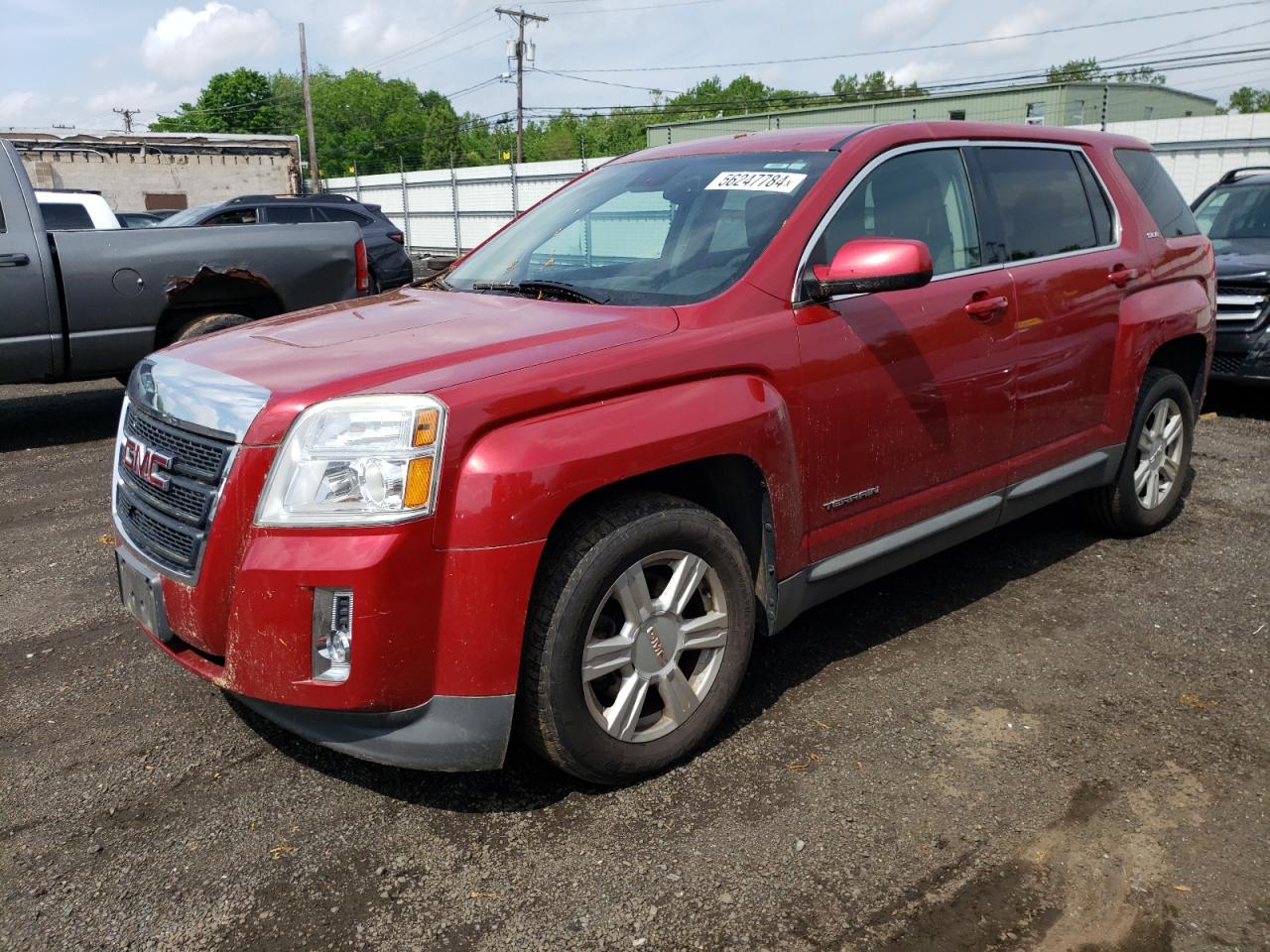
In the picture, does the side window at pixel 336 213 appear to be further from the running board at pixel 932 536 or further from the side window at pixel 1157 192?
the running board at pixel 932 536

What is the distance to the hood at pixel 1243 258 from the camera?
759cm

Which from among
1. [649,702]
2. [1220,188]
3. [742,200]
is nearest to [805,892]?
[649,702]

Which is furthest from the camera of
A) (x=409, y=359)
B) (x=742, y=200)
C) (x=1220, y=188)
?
(x=1220, y=188)

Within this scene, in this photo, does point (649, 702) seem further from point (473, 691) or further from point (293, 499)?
point (293, 499)

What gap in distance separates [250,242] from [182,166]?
27181 mm

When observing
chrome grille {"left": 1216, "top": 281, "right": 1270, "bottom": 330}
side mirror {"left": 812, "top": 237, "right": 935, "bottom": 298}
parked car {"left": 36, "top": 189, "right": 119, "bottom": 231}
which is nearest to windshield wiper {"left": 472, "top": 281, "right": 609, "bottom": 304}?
side mirror {"left": 812, "top": 237, "right": 935, "bottom": 298}

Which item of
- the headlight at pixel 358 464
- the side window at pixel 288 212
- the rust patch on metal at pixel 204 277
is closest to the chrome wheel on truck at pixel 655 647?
the headlight at pixel 358 464

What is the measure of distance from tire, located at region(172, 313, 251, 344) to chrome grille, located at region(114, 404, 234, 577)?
4610 millimetres

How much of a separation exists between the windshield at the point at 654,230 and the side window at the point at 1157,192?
214 centimetres

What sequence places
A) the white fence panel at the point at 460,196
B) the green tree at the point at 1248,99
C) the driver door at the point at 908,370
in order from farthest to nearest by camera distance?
the green tree at the point at 1248,99, the white fence panel at the point at 460,196, the driver door at the point at 908,370

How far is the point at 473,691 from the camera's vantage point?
8.48ft

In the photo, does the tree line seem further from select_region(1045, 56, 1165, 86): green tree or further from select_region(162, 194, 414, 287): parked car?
select_region(162, 194, 414, 287): parked car

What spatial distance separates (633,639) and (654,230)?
1540mm

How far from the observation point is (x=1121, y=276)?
14.5 ft
